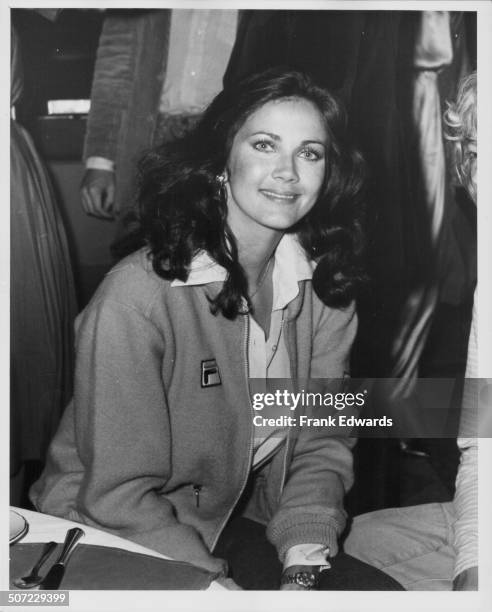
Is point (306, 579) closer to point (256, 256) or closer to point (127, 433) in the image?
point (127, 433)

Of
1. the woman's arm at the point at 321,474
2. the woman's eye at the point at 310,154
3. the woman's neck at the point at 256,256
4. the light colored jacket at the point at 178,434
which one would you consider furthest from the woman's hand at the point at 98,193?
the woman's arm at the point at 321,474

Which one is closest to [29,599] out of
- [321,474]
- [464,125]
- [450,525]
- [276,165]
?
[321,474]

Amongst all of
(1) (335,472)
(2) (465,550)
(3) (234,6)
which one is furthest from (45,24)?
(2) (465,550)

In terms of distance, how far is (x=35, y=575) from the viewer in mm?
999

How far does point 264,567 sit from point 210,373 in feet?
1.21

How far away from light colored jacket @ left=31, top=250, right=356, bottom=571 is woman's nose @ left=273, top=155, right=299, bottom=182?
0.21 meters

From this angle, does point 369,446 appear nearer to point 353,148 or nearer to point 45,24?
point 353,148

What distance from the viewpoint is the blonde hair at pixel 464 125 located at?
139 centimetres

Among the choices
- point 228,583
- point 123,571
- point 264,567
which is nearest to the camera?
point 123,571

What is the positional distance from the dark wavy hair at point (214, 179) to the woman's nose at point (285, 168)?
0.07 meters

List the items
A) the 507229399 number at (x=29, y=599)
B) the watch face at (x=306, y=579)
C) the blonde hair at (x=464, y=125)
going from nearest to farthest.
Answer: the 507229399 number at (x=29, y=599) < the watch face at (x=306, y=579) < the blonde hair at (x=464, y=125)

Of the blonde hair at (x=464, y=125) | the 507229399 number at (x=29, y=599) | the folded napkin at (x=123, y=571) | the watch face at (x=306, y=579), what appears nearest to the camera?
the folded napkin at (x=123, y=571)

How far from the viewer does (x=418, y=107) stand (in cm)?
138

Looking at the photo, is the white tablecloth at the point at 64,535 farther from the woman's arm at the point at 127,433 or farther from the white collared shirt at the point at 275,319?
the white collared shirt at the point at 275,319
